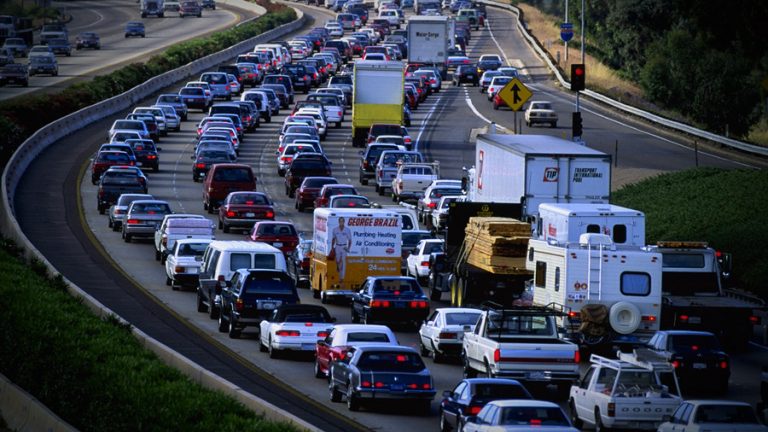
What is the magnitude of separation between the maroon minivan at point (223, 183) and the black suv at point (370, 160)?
878 cm

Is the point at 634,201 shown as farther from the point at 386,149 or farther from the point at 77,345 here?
the point at 77,345

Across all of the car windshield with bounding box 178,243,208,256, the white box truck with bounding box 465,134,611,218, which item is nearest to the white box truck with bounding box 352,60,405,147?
the car windshield with bounding box 178,243,208,256

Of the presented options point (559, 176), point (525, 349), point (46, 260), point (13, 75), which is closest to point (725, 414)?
point (525, 349)

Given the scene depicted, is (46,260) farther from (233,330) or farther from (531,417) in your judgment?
(531,417)

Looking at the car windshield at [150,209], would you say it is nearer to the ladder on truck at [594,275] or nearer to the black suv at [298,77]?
the ladder on truck at [594,275]

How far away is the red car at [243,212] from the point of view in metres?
53.2

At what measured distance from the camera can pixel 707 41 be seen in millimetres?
64000

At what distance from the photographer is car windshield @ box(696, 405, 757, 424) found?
2314 centimetres

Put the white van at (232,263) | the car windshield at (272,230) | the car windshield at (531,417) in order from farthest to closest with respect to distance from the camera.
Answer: the car windshield at (272,230), the white van at (232,263), the car windshield at (531,417)

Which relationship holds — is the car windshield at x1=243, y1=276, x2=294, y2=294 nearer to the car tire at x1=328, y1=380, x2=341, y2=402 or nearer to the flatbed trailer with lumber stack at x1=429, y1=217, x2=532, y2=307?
the flatbed trailer with lumber stack at x1=429, y1=217, x2=532, y2=307

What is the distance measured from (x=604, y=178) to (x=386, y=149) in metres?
26.5

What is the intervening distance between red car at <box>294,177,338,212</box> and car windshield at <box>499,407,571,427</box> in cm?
3631

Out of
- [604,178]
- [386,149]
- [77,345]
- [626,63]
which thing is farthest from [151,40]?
[77,345]

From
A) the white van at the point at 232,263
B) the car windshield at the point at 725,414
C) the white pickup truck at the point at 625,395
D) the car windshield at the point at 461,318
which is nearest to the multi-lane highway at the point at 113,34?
the white van at the point at 232,263
